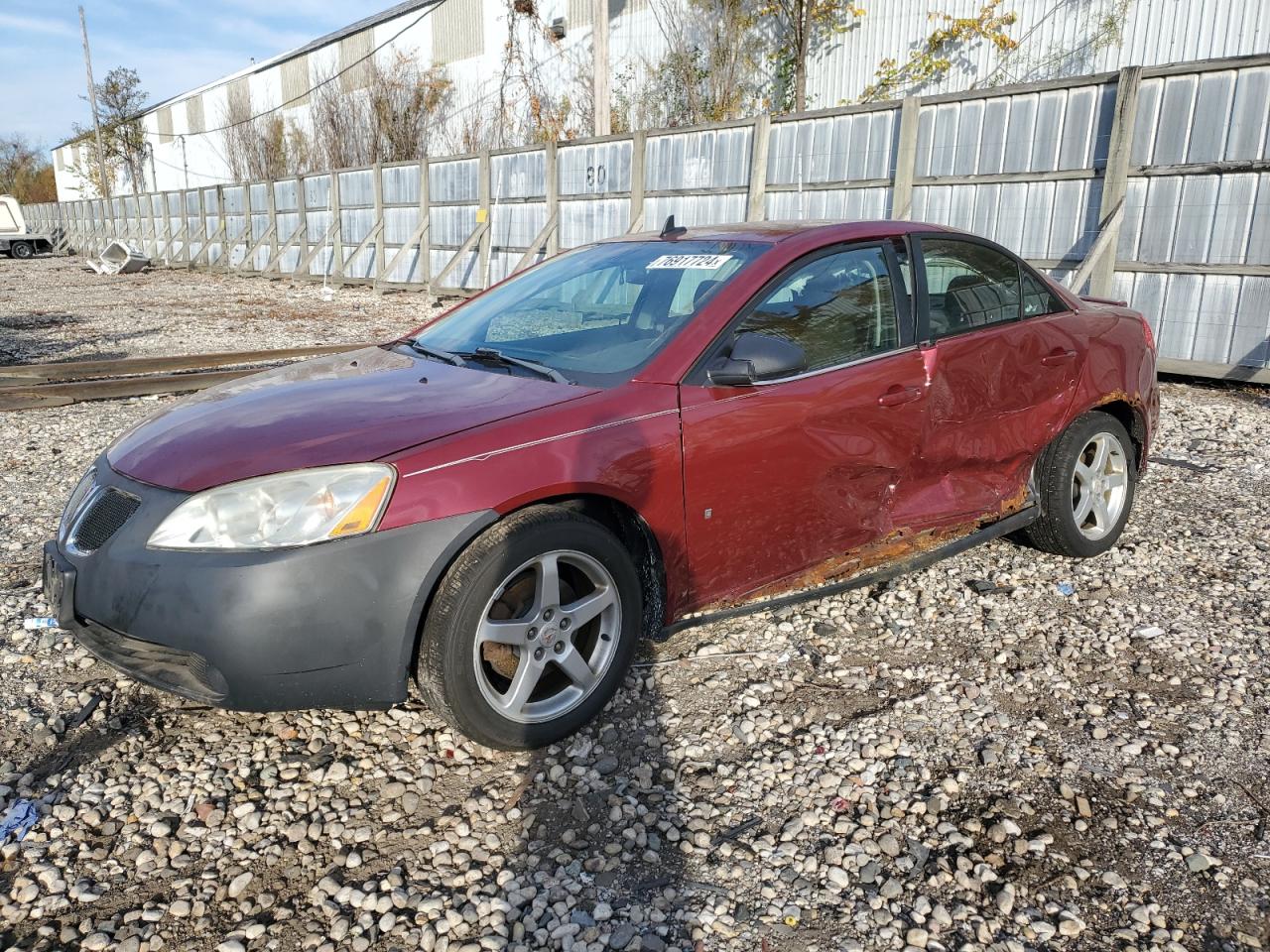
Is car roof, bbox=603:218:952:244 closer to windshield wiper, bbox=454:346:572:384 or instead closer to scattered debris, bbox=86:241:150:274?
windshield wiper, bbox=454:346:572:384

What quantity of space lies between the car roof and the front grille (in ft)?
7.56

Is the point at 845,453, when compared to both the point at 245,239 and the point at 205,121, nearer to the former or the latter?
the point at 245,239

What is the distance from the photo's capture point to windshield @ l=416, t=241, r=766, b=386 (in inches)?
127

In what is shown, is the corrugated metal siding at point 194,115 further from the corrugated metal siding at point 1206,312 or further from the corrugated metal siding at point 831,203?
the corrugated metal siding at point 1206,312

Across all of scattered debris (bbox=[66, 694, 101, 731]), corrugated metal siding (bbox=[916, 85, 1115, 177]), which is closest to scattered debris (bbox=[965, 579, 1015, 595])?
scattered debris (bbox=[66, 694, 101, 731])

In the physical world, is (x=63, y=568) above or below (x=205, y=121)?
below

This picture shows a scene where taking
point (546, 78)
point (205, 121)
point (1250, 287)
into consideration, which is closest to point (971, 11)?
point (1250, 287)

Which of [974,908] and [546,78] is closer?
[974,908]

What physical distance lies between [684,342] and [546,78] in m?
27.4

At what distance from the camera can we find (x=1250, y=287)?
870 centimetres

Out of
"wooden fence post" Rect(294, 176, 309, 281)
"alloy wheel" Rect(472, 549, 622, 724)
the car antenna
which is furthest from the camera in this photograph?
"wooden fence post" Rect(294, 176, 309, 281)

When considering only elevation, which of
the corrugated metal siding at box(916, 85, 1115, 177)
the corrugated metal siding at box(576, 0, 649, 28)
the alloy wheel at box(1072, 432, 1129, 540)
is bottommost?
the alloy wheel at box(1072, 432, 1129, 540)

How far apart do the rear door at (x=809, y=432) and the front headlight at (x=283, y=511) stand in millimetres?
1032

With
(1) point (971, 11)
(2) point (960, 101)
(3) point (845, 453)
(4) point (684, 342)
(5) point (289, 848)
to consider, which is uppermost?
(1) point (971, 11)
